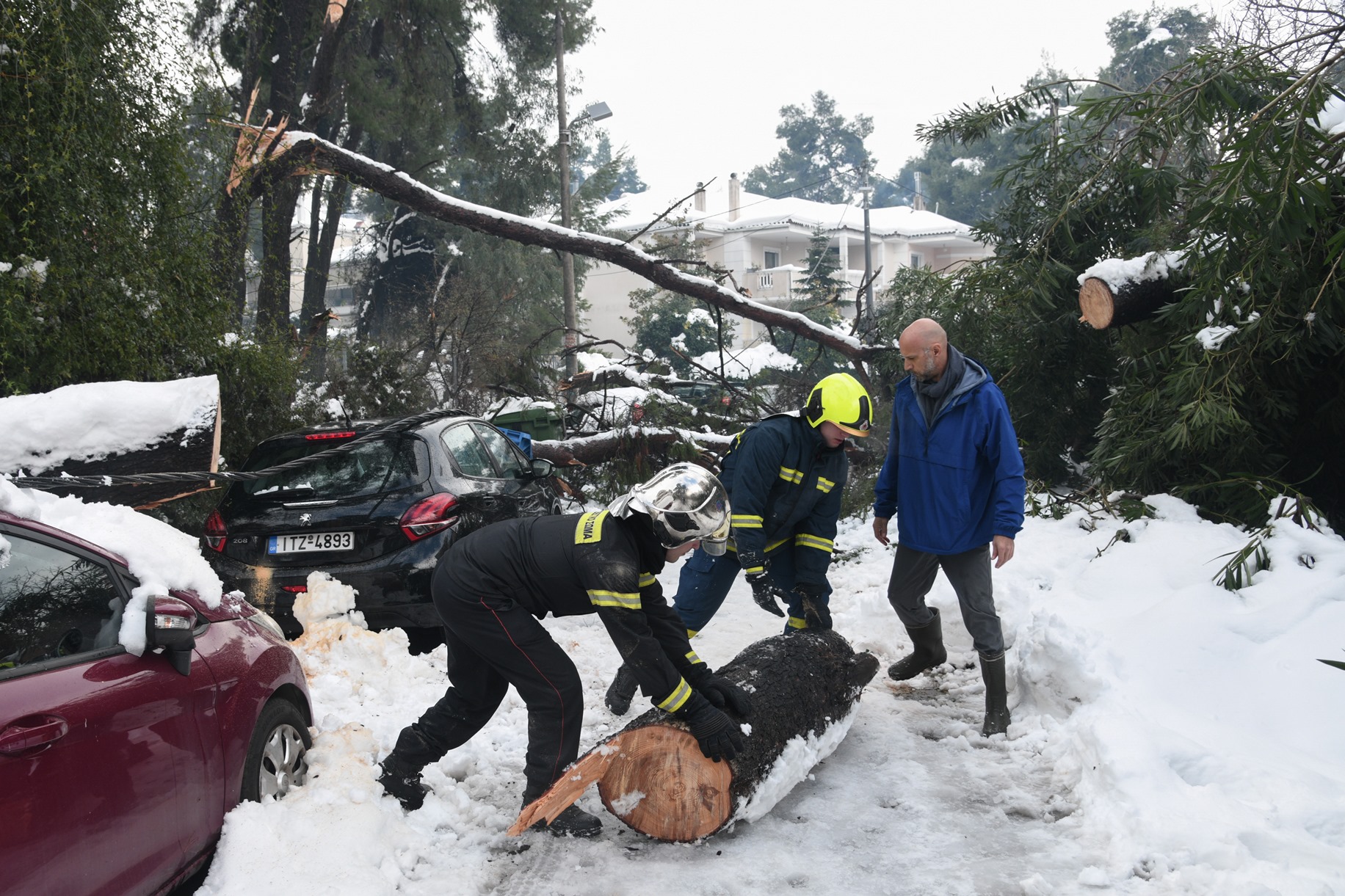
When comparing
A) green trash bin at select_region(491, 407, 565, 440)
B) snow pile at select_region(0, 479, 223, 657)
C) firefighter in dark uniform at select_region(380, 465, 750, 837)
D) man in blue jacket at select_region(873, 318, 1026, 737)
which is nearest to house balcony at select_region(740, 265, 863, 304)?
green trash bin at select_region(491, 407, 565, 440)

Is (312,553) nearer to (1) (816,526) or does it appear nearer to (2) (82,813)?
(1) (816,526)

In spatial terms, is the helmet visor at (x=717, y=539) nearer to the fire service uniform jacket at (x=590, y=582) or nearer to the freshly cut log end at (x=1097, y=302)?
the fire service uniform jacket at (x=590, y=582)

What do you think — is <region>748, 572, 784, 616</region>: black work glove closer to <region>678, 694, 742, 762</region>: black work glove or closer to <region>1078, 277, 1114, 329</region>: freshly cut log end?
<region>678, 694, 742, 762</region>: black work glove

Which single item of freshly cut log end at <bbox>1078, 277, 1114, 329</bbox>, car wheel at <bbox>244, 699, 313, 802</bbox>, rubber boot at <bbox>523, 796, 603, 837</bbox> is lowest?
rubber boot at <bbox>523, 796, 603, 837</bbox>

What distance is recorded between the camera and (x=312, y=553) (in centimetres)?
571

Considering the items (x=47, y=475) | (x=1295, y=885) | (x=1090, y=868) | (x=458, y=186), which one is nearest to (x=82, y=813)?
(x=47, y=475)

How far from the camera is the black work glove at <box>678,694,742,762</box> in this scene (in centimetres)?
351

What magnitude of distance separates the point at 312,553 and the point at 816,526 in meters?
3.00

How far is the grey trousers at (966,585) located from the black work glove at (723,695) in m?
1.59

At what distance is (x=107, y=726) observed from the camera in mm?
2586

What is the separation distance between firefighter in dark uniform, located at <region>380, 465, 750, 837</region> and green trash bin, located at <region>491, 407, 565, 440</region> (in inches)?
309

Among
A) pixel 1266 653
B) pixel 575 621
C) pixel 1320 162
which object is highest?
pixel 1320 162

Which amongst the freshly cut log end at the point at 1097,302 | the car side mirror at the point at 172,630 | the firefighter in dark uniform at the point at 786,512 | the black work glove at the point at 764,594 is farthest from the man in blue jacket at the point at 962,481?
the car side mirror at the point at 172,630

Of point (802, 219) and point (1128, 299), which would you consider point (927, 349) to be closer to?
point (1128, 299)
